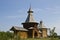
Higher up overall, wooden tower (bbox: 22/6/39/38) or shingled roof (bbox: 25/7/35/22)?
shingled roof (bbox: 25/7/35/22)

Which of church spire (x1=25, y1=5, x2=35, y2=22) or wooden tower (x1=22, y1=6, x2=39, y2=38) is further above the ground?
church spire (x1=25, y1=5, x2=35, y2=22)

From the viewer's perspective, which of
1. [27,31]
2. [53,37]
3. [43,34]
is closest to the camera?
[53,37]

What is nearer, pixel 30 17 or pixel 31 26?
pixel 31 26

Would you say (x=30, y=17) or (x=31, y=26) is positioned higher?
(x=30, y=17)

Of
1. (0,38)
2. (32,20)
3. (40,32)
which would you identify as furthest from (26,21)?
(0,38)

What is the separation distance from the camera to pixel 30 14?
4912cm

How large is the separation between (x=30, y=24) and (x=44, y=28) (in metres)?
8.36

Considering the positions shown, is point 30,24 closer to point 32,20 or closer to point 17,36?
point 32,20

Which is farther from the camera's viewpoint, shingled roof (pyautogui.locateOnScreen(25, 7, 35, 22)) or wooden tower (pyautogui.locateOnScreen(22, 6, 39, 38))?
shingled roof (pyautogui.locateOnScreen(25, 7, 35, 22))

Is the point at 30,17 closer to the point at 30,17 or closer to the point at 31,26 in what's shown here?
the point at 30,17

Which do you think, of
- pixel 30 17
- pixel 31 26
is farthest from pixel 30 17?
pixel 31 26

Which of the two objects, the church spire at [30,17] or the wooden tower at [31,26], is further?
the church spire at [30,17]

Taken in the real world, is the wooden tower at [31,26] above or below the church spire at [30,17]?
below

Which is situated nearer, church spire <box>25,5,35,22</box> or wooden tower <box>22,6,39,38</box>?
wooden tower <box>22,6,39,38</box>
